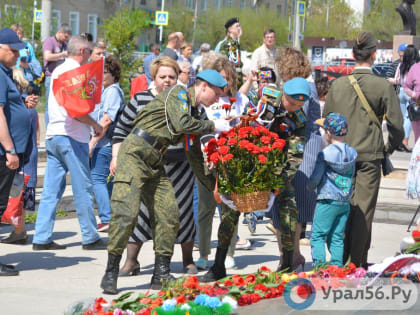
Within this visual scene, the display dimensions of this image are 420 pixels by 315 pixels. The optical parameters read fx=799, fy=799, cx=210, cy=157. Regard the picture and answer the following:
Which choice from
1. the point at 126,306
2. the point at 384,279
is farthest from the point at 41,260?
the point at 384,279

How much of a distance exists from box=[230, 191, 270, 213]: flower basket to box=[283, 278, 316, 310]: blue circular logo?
2.17 ft

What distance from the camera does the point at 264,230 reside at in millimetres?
10102

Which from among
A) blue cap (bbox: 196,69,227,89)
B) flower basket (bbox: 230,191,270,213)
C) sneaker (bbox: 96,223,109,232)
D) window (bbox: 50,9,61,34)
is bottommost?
sneaker (bbox: 96,223,109,232)

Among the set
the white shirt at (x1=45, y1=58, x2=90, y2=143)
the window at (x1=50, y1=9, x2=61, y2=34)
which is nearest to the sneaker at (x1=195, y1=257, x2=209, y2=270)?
the white shirt at (x1=45, y1=58, x2=90, y2=143)

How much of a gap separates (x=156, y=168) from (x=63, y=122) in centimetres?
202

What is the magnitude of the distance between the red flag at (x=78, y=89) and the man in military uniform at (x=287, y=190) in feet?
6.91

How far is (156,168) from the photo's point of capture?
643 cm

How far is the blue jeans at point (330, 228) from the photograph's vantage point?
689 centimetres

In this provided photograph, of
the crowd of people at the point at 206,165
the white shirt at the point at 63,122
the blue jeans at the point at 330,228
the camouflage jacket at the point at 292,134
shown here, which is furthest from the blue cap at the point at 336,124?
the white shirt at the point at 63,122

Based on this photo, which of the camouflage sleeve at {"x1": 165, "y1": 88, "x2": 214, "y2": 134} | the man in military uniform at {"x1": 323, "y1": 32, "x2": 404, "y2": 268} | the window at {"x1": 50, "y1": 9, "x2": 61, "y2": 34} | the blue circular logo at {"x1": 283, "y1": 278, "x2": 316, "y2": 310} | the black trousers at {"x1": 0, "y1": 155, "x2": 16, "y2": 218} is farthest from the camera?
the window at {"x1": 50, "y1": 9, "x2": 61, "y2": 34}

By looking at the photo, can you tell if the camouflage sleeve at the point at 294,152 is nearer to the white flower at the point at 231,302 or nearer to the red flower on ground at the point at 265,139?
the red flower on ground at the point at 265,139

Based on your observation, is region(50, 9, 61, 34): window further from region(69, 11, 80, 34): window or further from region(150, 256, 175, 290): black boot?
region(150, 256, 175, 290): black boot

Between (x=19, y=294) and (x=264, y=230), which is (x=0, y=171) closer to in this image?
(x=19, y=294)

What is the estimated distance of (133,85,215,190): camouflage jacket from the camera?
6.20 meters
